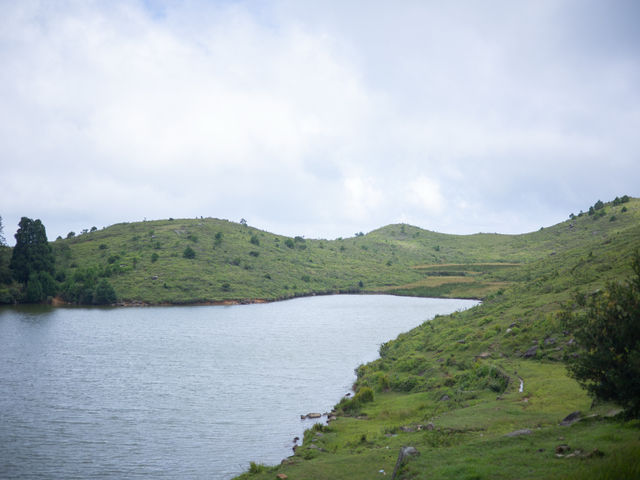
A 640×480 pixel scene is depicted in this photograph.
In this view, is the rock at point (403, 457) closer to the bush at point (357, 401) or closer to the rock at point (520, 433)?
the rock at point (520, 433)

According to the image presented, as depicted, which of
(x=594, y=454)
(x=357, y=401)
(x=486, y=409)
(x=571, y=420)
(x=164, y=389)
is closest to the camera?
(x=594, y=454)

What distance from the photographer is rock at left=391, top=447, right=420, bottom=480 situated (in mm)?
17531

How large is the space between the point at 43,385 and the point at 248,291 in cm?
8213

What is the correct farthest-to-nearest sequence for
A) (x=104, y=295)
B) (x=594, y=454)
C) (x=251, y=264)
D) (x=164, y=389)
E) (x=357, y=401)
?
(x=251, y=264) → (x=104, y=295) → (x=164, y=389) → (x=357, y=401) → (x=594, y=454)

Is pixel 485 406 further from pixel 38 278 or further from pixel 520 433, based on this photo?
pixel 38 278

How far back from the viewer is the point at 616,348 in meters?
15.7

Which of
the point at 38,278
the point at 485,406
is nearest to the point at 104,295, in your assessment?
the point at 38,278

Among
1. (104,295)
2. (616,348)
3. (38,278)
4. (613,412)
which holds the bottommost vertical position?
(613,412)

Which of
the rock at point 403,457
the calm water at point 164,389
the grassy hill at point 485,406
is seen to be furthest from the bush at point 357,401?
the rock at point 403,457

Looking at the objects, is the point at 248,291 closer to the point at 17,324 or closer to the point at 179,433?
the point at 17,324

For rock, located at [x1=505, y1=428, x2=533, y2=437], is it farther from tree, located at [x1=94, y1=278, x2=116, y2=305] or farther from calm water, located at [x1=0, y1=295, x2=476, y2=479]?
tree, located at [x1=94, y1=278, x2=116, y2=305]

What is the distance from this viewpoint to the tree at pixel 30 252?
4350 inches

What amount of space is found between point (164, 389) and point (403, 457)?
93.5 ft

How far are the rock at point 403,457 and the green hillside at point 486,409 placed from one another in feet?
0.86
